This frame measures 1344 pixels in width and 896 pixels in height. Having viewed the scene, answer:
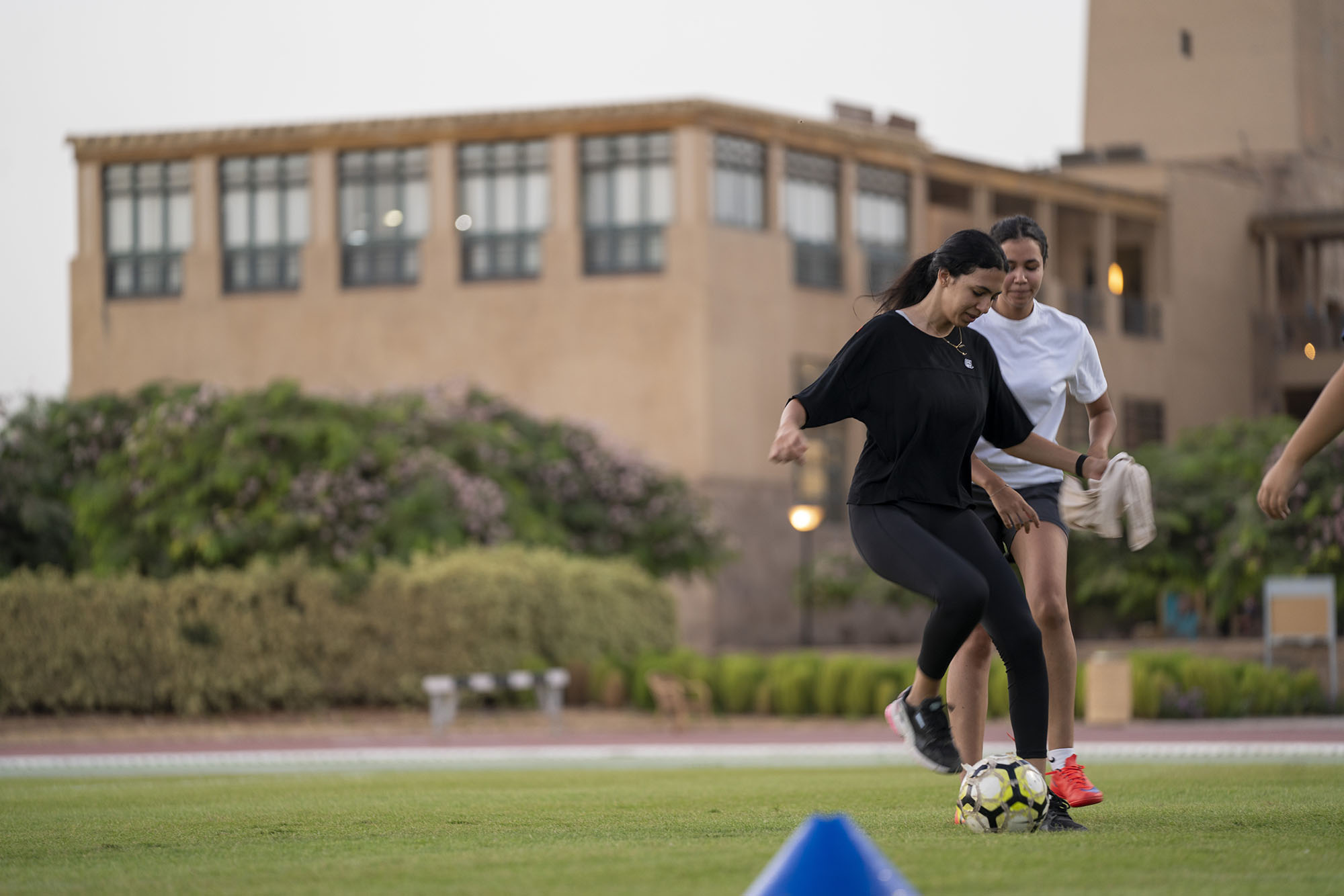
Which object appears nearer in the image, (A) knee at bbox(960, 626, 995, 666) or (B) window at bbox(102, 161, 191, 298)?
(A) knee at bbox(960, 626, 995, 666)

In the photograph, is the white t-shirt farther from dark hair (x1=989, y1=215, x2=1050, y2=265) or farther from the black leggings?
the black leggings

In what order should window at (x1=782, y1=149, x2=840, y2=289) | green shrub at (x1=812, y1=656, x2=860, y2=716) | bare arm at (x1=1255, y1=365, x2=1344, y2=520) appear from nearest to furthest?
bare arm at (x1=1255, y1=365, x2=1344, y2=520), green shrub at (x1=812, y1=656, x2=860, y2=716), window at (x1=782, y1=149, x2=840, y2=289)

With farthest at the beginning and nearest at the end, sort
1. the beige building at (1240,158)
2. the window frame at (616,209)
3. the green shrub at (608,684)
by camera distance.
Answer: the beige building at (1240,158), the window frame at (616,209), the green shrub at (608,684)

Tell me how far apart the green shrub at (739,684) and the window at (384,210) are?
924 inches

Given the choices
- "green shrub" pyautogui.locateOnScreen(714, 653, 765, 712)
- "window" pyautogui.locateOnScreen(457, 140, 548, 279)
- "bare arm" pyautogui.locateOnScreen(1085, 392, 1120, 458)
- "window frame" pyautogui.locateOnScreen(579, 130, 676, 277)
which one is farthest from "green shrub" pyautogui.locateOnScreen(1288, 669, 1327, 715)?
"window" pyautogui.locateOnScreen(457, 140, 548, 279)

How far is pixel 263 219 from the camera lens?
47.4m

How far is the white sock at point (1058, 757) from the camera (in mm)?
7488

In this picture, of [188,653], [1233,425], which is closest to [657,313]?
[1233,425]

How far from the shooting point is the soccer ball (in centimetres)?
664

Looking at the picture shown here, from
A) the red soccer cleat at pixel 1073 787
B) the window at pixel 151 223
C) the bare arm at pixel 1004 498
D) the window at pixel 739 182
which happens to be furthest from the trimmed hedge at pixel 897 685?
the window at pixel 151 223

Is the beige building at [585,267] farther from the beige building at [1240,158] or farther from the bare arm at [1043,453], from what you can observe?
the bare arm at [1043,453]

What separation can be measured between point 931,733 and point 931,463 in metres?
0.95

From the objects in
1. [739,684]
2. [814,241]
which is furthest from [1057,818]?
[814,241]

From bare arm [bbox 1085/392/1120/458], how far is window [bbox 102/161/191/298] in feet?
138
